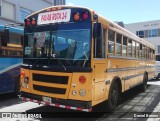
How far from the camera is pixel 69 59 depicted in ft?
21.7

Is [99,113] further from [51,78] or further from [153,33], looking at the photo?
[153,33]

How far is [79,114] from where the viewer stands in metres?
7.88

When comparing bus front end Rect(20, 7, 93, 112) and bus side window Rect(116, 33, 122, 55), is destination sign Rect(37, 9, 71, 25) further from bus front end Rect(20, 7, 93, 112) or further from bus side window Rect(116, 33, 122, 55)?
bus side window Rect(116, 33, 122, 55)

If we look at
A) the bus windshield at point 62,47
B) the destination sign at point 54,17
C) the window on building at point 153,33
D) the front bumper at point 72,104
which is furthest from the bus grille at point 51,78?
the window on building at point 153,33

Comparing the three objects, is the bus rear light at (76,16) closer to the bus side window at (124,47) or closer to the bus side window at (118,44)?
the bus side window at (118,44)

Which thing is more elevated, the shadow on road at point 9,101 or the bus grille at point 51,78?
the bus grille at point 51,78

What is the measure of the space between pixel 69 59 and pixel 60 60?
26cm

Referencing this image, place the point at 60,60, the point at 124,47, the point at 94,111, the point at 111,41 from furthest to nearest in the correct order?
the point at 124,47, the point at 94,111, the point at 111,41, the point at 60,60

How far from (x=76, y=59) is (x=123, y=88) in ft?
11.1

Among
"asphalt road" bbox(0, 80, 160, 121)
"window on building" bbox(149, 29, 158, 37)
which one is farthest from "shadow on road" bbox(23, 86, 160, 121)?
"window on building" bbox(149, 29, 158, 37)

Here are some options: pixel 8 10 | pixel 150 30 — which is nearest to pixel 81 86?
pixel 8 10

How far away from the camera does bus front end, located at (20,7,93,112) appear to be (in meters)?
6.49

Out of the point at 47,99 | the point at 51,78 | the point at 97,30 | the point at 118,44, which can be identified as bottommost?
the point at 47,99

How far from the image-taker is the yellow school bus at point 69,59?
6.50m
